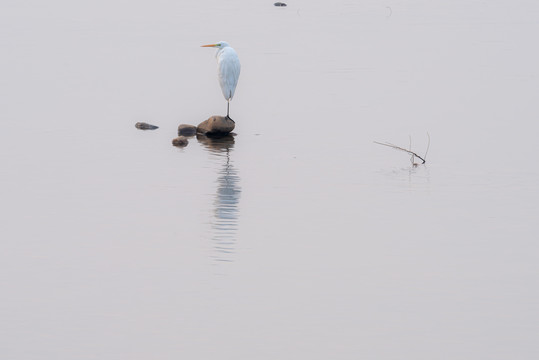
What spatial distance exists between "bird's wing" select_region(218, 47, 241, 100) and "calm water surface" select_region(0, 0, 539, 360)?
3.07ft

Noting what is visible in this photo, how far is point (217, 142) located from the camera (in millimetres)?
18594

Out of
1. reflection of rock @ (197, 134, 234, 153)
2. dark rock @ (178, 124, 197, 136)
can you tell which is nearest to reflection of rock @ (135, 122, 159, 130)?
dark rock @ (178, 124, 197, 136)

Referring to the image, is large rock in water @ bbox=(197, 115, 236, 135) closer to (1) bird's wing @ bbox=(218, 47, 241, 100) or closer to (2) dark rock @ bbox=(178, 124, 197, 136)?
(2) dark rock @ bbox=(178, 124, 197, 136)

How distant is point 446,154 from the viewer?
18.0m

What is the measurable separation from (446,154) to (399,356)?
911cm

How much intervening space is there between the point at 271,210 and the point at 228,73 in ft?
21.0

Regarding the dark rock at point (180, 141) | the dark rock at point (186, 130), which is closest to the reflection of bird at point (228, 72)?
the dark rock at point (186, 130)

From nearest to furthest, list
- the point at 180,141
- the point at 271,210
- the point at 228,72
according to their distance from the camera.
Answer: the point at 271,210 < the point at 180,141 < the point at 228,72

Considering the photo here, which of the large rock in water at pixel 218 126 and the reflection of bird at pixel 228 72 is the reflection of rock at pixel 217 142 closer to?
the large rock in water at pixel 218 126

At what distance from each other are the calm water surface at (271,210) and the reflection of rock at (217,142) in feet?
0.24

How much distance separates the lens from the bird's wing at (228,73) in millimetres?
19719

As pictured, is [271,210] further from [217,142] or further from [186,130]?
[186,130]

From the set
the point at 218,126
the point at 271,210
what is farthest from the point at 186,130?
the point at 271,210

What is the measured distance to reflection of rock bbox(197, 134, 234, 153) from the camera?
18.0 metres
